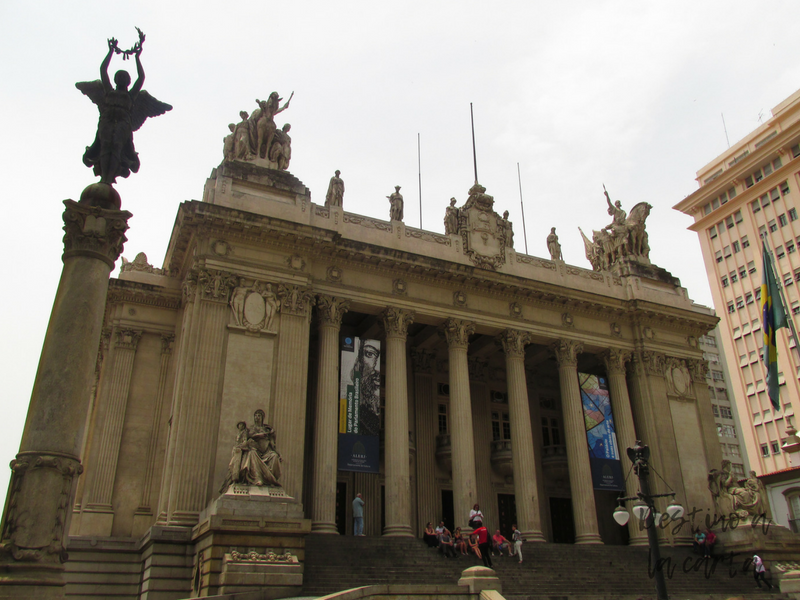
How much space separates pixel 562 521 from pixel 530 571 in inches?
473

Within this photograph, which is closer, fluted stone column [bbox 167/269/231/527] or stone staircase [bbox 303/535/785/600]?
stone staircase [bbox 303/535/785/600]

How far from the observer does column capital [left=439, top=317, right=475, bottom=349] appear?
28188mm

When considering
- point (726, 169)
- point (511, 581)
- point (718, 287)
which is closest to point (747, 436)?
point (718, 287)

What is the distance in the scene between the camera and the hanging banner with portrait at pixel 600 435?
1144 inches

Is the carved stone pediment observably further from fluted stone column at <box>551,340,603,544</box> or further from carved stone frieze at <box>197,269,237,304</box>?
carved stone frieze at <box>197,269,237,304</box>

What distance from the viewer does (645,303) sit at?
32.3 m

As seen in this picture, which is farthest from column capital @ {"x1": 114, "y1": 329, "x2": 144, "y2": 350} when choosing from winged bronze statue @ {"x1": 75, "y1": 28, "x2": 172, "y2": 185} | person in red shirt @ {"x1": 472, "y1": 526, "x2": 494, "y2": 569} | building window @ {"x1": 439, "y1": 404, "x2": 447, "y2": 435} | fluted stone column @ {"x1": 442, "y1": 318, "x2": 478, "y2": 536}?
person in red shirt @ {"x1": 472, "y1": 526, "x2": 494, "y2": 569}

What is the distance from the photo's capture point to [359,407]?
2522 cm

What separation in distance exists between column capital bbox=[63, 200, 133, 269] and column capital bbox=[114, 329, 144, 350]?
1619 cm

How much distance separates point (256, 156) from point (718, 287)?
52.7 meters

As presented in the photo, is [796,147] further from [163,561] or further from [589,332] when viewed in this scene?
[163,561]

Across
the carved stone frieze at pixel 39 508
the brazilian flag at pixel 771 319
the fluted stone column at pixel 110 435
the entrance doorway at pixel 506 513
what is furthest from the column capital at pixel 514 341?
the carved stone frieze at pixel 39 508

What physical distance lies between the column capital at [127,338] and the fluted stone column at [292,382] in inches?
270

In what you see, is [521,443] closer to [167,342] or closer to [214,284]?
[214,284]
